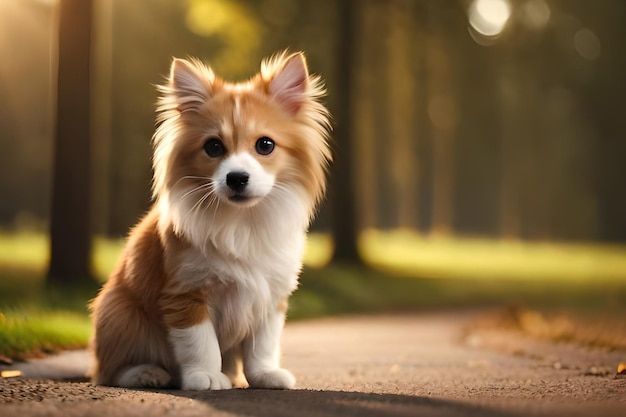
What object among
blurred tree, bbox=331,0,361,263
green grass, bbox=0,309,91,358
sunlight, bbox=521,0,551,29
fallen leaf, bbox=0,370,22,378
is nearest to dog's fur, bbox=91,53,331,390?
fallen leaf, bbox=0,370,22,378

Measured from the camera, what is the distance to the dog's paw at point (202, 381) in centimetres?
417

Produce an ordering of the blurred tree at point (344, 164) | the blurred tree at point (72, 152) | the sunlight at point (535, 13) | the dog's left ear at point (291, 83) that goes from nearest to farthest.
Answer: the dog's left ear at point (291, 83) < the blurred tree at point (72, 152) < the blurred tree at point (344, 164) < the sunlight at point (535, 13)

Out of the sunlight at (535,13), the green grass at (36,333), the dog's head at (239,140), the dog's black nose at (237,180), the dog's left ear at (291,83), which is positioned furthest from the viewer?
the sunlight at (535,13)

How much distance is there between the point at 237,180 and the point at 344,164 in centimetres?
1029

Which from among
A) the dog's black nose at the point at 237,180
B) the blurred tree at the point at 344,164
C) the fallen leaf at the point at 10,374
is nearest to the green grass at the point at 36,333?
the fallen leaf at the point at 10,374

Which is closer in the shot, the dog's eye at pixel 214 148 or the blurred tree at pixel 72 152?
the dog's eye at pixel 214 148

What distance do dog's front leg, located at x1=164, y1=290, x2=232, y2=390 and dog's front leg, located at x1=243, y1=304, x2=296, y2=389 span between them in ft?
0.91

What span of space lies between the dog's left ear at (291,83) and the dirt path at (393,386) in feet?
5.29

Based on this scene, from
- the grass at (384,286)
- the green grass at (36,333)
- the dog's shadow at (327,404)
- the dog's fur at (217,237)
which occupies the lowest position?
the grass at (384,286)

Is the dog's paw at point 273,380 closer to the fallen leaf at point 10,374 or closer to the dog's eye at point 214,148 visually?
the dog's eye at point 214,148

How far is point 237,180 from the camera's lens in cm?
403

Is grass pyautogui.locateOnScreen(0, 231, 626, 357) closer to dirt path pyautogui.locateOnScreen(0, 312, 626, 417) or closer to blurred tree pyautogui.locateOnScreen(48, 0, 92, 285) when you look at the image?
blurred tree pyautogui.locateOnScreen(48, 0, 92, 285)

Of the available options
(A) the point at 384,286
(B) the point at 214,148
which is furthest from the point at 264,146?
(A) the point at 384,286

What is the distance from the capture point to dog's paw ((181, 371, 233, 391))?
164 inches
